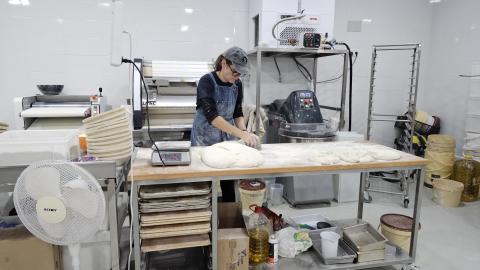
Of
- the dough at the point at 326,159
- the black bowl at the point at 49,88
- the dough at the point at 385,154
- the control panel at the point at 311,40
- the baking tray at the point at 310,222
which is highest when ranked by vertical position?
the control panel at the point at 311,40

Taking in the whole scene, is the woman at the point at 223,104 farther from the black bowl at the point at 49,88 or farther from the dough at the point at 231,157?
the black bowl at the point at 49,88

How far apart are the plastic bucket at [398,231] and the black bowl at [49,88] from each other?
11.5 ft

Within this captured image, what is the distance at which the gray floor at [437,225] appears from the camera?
2547 millimetres

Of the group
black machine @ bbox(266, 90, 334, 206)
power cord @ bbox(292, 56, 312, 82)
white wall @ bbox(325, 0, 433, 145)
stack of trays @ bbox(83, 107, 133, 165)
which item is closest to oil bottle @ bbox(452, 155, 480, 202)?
white wall @ bbox(325, 0, 433, 145)

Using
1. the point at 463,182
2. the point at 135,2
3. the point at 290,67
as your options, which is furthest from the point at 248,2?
the point at 463,182

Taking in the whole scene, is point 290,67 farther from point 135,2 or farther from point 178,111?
point 135,2

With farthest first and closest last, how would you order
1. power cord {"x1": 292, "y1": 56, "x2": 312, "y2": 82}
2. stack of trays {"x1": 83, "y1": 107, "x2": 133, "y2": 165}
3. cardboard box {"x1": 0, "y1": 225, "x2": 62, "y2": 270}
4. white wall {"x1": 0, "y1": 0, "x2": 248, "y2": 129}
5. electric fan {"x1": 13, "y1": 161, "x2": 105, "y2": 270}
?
power cord {"x1": 292, "y1": 56, "x2": 312, "y2": 82}, white wall {"x1": 0, "y1": 0, "x2": 248, "y2": 129}, stack of trays {"x1": 83, "y1": 107, "x2": 133, "y2": 165}, cardboard box {"x1": 0, "y1": 225, "x2": 62, "y2": 270}, electric fan {"x1": 13, "y1": 161, "x2": 105, "y2": 270}

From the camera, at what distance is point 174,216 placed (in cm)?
177

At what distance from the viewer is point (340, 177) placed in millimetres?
3701

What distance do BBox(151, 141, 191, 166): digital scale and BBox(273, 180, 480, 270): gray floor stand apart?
1.81 metres

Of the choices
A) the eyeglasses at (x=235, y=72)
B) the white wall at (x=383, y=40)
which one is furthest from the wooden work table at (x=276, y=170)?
the white wall at (x=383, y=40)

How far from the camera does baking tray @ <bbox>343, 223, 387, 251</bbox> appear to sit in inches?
85.3

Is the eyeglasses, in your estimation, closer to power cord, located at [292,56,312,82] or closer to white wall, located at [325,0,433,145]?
power cord, located at [292,56,312,82]

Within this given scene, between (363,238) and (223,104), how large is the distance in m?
1.51
